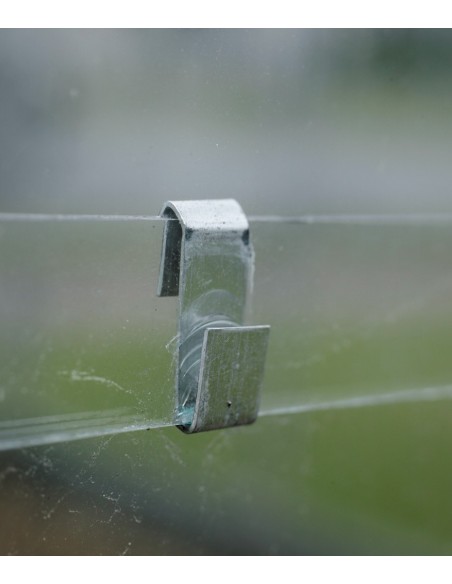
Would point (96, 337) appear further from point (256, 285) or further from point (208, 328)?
point (256, 285)

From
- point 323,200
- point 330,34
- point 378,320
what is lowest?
point 378,320

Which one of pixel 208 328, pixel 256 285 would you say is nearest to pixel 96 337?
pixel 208 328

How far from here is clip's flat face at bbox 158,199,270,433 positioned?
0.84m

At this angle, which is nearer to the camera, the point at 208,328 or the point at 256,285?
the point at 208,328

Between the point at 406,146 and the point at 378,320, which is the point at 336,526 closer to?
the point at 378,320

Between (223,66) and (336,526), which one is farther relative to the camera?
(336,526)

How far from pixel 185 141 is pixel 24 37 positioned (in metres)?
0.48

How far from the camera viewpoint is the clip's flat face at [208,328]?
84 centimetres

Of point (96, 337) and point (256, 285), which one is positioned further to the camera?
point (256, 285)

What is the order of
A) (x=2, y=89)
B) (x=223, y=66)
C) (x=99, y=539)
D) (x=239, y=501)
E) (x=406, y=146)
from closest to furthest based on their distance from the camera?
(x=99, y=539)
(x=223, y=66)
(x=239, y=501)
(x=406, y=146)
(x=2, y=89)

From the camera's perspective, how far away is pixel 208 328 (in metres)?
0.83

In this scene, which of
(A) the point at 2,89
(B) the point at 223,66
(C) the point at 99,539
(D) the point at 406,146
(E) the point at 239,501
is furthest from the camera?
(A) the point at 2,89

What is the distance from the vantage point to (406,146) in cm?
123

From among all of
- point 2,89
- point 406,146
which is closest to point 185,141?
point 406,146
